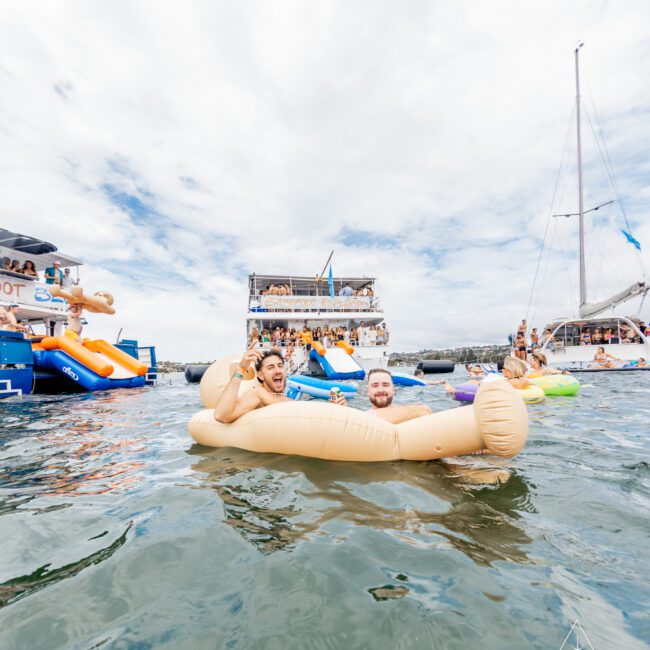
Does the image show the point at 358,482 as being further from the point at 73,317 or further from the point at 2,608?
the point at 73,317

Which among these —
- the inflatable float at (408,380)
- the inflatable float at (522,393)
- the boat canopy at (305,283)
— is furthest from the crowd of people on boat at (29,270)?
the inflatable float at (522,393)

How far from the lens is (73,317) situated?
1123 cm

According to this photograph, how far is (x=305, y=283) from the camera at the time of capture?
25938mm

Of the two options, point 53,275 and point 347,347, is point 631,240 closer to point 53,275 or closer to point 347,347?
point 347,347

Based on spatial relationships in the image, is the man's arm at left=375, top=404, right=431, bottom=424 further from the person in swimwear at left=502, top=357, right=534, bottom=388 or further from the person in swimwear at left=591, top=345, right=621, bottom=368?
the person in swimwear at left=591, top=345, right=621, bottom=368

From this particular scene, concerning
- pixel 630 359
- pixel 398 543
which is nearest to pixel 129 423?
pixel 398 543

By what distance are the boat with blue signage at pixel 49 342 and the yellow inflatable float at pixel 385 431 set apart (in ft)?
27.3

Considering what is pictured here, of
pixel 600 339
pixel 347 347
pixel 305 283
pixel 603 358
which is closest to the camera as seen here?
pixel 603 358

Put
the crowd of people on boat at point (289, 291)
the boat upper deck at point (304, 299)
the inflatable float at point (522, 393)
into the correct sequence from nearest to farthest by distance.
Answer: the inflatable float at point (522, 393), the boat upper deck at point (304, 299), the crowd of people on boat at point (289, 291)

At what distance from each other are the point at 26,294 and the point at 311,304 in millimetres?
13836

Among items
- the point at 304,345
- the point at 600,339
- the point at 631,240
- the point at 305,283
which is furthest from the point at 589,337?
the point at 305,283

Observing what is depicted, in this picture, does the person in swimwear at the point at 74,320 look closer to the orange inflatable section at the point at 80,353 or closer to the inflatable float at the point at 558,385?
the orange inflatable section at the point at 80,353

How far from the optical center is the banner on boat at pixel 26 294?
13375 millimetres

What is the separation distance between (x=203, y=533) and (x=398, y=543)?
1.05m
